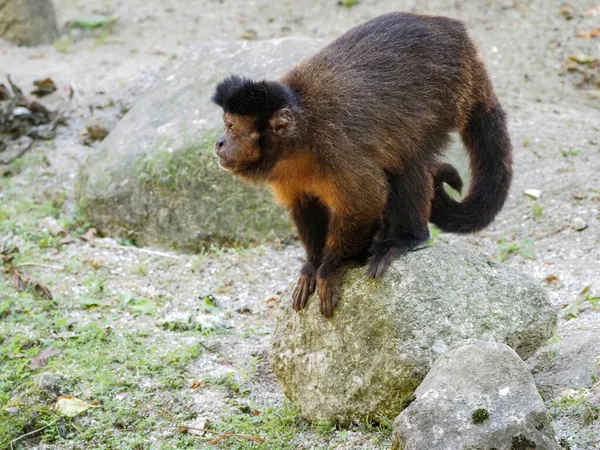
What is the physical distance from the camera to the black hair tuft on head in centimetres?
405

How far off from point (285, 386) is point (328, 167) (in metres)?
1.18

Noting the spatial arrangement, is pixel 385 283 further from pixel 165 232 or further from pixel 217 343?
pixel 165 232

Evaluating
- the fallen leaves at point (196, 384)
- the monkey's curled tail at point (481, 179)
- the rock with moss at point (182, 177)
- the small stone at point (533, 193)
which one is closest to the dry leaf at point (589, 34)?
the small stone at point (533, 193)

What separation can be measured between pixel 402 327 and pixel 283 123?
3.67 ft

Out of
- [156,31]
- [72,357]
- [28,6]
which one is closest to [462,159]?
[72,357]

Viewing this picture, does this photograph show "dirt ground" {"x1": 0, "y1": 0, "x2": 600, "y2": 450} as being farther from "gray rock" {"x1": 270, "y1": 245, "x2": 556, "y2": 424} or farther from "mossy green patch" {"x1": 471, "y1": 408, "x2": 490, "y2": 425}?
"mossy green patch" {"x1": 471, "y1": 408, "x2": 490, "y2": 425}

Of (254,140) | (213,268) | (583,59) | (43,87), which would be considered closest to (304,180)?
(254,140)

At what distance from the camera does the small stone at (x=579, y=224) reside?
19.6 feet

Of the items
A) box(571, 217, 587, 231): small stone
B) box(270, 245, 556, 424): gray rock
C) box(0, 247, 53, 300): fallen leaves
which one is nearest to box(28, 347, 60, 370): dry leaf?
box(0, 247, 53, 300): fallen leaves

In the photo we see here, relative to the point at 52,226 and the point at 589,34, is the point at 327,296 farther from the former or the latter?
the point at 589,34

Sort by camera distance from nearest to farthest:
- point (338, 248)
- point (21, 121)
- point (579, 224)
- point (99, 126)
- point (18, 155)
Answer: point (338, 248) → point (579, 224) → point (18, 155) → point (99, 126) → point (21, 121)

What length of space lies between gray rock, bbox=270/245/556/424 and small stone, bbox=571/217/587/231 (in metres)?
1.82

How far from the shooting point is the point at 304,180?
170 inches

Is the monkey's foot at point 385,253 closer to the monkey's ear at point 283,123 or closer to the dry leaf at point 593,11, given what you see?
the monkey's ear at point 283,123
